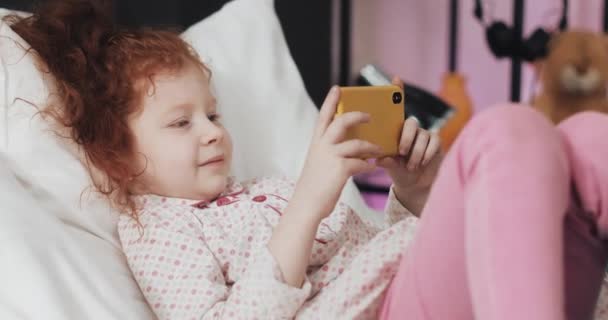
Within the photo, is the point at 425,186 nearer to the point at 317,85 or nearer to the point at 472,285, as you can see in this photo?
the point at 472,285

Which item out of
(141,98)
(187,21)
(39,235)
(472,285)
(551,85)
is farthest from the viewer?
(551,85)

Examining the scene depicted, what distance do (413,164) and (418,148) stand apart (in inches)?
0.9

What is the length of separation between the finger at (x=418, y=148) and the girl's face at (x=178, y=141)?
0.24 m

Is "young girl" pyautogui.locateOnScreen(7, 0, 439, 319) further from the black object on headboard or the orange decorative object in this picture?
the orange decorative object

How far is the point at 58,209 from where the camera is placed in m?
0.90

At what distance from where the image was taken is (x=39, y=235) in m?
0.83

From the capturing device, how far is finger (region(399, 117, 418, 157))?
88cm

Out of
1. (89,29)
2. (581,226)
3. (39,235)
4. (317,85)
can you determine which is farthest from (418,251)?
(317,85)

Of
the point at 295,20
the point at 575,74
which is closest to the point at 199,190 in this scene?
the point at 295,20

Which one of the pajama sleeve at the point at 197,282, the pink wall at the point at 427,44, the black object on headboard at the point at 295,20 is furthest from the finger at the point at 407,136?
the pink wall at the point at 427,44

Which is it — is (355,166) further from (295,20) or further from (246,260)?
(295,20)

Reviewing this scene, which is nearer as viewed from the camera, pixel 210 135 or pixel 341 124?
pixel 341 124

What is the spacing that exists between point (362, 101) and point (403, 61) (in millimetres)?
1844

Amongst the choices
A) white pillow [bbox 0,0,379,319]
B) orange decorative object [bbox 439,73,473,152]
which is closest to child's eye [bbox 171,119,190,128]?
white pillow [bbox 0,0,379,319]
